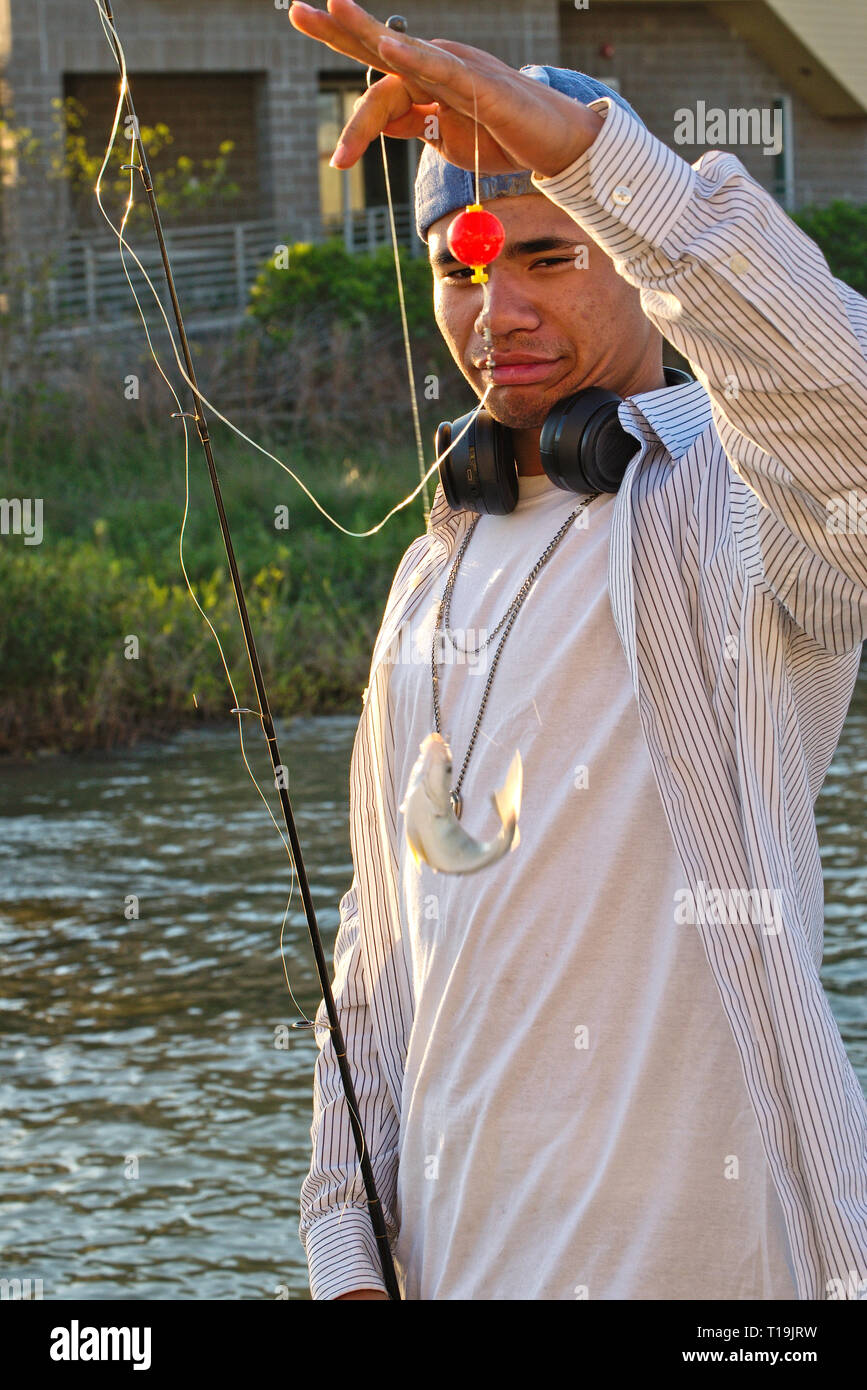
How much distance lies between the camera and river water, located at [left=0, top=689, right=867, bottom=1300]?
18.7 feet

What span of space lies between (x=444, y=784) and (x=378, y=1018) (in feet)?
3.00

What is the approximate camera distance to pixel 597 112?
1.77 meters

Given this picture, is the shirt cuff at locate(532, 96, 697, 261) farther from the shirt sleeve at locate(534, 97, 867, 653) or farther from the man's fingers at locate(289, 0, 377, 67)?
the man's fingers at locate(289, 0, 377, 67)

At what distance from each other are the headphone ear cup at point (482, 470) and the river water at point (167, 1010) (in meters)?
3.59

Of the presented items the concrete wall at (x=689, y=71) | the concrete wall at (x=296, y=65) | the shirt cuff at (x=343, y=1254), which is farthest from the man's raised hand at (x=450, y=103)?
the concrete wall at (x=689, y=71)

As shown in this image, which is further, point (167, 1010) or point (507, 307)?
point (167, 1010)

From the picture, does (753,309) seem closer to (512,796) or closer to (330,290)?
(512,796)

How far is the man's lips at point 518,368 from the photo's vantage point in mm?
2293

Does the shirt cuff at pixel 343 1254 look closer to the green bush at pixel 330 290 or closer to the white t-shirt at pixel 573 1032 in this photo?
the white t-shirt at pixel 573 1032

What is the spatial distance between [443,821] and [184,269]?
68.8 ft

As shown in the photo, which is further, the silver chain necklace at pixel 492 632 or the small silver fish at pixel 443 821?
the silver chain necklace at pixel 492 632

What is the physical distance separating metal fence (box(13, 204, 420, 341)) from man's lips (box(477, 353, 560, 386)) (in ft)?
56.6

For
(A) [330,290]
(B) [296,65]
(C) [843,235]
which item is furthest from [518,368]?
(C) [843,235]

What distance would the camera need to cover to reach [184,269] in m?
21.7
